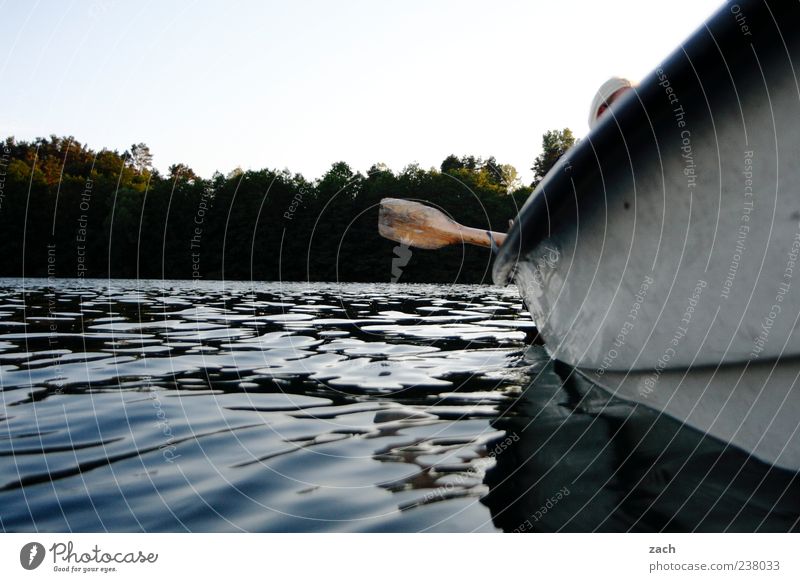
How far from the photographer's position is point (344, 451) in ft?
7.81

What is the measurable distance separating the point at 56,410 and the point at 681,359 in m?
2.87

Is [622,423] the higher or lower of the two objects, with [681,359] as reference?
lower

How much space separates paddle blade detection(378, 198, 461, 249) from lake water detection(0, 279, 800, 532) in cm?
100

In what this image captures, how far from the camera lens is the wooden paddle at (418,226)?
4.64 meters

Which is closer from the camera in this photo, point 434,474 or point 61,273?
point 434,474

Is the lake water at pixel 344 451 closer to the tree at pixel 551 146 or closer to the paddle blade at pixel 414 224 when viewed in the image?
the paddle blade at pixel 414 224

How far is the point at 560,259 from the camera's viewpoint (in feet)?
10.3

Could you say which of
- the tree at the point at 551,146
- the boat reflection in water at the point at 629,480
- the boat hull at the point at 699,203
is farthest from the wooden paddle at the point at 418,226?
the tree at the point at 551,146

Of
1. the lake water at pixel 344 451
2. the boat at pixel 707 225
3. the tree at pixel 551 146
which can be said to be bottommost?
the lake water at pixel 344 451

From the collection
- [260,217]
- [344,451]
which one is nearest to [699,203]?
[344,451]

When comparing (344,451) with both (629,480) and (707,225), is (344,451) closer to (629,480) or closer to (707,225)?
(629,480)

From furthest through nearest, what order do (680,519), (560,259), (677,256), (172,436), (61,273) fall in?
(61,273), (560,259), (172,436), (677,256), (680,519)

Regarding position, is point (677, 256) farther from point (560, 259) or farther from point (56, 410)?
point (56, 410)
